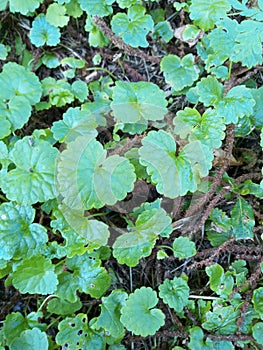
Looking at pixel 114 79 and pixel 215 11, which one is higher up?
pixel 215 11

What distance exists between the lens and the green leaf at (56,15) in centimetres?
232

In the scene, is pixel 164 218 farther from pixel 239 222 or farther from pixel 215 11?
pixel 215 11

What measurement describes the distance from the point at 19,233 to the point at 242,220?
966 millimetres

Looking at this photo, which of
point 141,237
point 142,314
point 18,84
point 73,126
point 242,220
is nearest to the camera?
point 142,314

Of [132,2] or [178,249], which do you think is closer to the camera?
[178,249]

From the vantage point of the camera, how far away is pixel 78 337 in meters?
1.76

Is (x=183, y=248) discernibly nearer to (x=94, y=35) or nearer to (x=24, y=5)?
(x=94, y=35)

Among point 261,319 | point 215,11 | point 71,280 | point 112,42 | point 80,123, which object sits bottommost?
point 261,319

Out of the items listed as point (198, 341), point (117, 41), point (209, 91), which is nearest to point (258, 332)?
point (198, 341)

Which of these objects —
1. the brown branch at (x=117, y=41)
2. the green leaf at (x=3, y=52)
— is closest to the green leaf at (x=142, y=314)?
the brown branch at (x=117, y=41)

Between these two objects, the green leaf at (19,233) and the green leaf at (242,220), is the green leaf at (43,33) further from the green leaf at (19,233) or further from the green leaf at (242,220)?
the green leaf at (242,220)

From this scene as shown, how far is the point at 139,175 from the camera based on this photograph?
6.33 ft

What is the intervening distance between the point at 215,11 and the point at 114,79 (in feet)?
2.13

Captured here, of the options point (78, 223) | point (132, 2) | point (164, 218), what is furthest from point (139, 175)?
point (132, 2)
